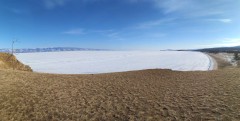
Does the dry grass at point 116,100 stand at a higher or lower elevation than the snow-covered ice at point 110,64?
lower

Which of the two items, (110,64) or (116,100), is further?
(110,64)

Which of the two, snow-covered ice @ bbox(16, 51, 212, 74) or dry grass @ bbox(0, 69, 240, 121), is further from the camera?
snow-covered ice @ bbox(16, 51, 212, 74)

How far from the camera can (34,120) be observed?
8719 millimetres

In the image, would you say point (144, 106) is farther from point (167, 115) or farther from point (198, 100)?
point (198, 100)

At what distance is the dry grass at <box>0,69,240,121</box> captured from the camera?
8.99 meters

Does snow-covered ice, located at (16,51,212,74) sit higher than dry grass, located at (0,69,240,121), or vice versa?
snow-covered ice, located at (16,51,212,74)

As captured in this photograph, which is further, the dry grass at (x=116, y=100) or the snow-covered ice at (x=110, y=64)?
the snow-covered ice at (x=110, y=64)

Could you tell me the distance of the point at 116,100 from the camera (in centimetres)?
1095

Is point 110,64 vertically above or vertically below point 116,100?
above

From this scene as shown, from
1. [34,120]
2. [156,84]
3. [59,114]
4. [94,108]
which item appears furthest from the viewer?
[156,84]

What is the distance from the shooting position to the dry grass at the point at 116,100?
8992 millimetres

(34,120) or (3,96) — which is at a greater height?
(3,96)

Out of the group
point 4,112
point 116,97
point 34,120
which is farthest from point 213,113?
point 4,112

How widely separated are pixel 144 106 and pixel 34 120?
5152 millimetres
